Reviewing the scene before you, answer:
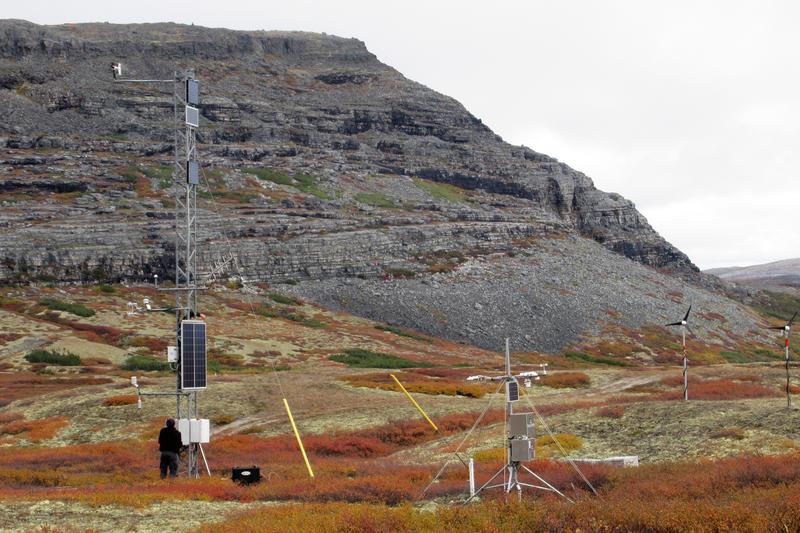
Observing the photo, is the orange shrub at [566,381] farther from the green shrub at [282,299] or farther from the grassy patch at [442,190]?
the grassy patch at [442,190]

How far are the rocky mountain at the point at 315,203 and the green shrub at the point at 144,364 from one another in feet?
127

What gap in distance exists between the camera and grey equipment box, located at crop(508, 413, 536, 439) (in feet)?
61.5

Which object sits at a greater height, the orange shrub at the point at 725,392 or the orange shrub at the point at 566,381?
the orange shrub at the point at 725,392

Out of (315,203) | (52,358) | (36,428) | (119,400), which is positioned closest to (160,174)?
(315,203)

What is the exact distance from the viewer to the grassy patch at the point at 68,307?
87.5m

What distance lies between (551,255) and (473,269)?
787 inches

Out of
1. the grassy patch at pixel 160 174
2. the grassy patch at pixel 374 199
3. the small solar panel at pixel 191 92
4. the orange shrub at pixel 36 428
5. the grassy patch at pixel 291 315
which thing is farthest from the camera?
the grassy patch at pixel 374 199

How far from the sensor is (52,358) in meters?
67.7

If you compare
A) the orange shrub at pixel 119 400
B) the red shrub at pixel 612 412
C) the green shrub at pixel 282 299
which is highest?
the green shrub at pixel 282 299

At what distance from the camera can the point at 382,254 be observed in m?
126

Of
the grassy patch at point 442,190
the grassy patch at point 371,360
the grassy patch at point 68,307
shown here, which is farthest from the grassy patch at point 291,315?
the grassy patch at point 442,190

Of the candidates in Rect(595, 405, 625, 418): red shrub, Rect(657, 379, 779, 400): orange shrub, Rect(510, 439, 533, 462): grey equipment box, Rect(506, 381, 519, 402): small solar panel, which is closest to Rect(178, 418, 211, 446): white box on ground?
Rect(506, 381, 519, 402): small solar panel

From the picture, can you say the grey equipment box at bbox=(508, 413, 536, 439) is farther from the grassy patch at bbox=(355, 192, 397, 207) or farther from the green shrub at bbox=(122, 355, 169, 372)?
the grassy patch at bbox=(355, 192, 397, 207)

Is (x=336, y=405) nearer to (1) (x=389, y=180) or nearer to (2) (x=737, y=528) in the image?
(2) (x=737, y=528)
